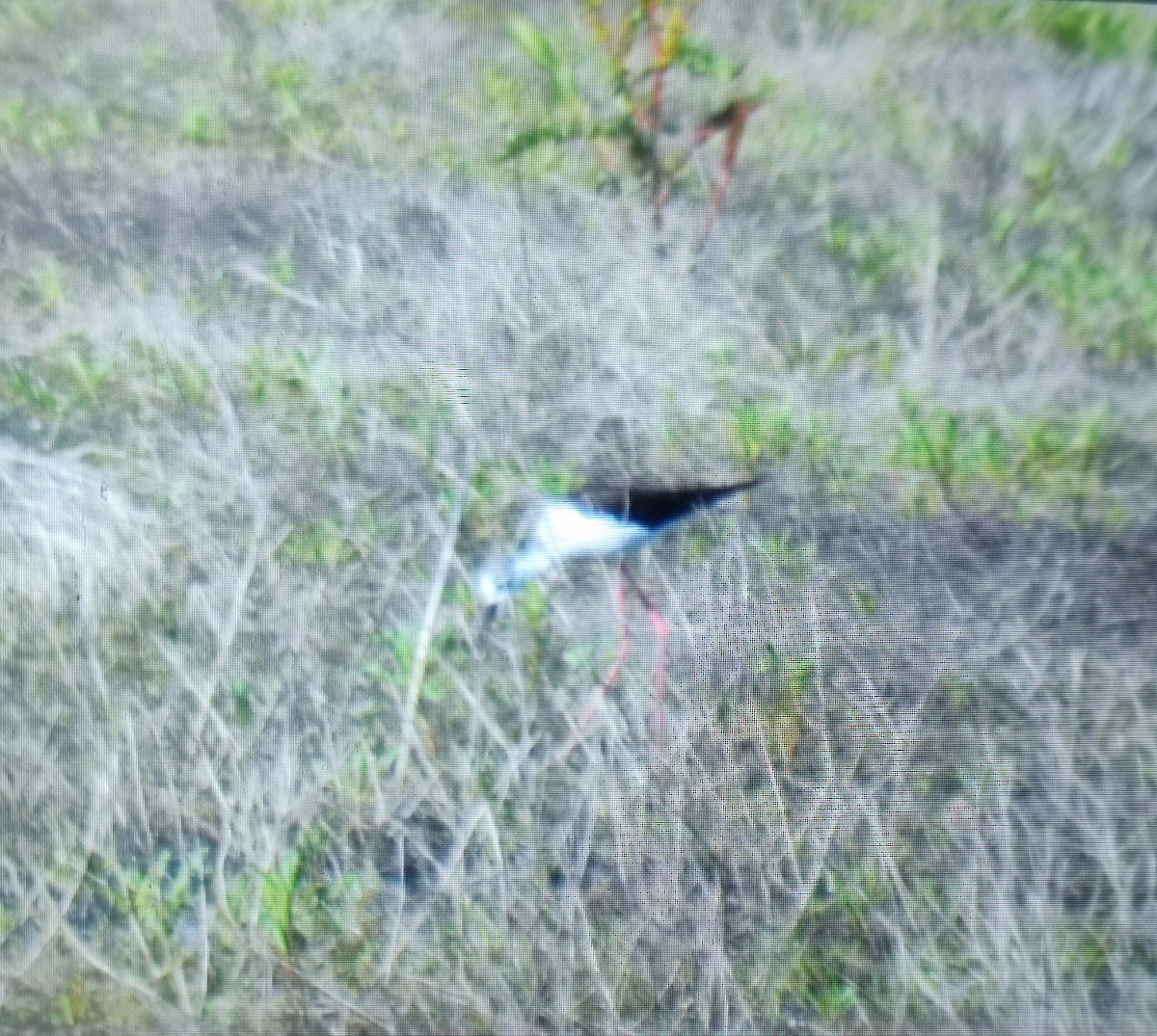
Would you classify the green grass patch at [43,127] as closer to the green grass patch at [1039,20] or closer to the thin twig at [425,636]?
the thin twig at [425,636]

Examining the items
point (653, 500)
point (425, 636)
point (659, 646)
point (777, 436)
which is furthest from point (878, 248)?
point (425, 636)

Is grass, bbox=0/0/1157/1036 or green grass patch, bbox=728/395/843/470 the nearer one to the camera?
grass, bbox=0/0/1157/1036

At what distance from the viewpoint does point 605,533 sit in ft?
3.27

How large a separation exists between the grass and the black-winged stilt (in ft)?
0.06

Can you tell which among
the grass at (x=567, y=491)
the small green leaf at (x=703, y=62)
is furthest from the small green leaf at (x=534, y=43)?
the small green leaf at (x=703, y=62)

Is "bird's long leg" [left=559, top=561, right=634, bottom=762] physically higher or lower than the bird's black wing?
lower

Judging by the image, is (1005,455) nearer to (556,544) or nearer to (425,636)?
(556,544)

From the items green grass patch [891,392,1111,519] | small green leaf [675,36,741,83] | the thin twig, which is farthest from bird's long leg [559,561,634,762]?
small green leaf [675,36,741,83]

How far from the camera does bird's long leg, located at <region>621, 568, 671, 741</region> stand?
3.13ft

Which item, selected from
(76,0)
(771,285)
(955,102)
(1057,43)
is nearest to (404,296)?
(771,285)

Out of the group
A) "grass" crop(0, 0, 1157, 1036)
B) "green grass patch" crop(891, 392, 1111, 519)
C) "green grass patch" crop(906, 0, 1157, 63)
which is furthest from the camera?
"green grass patch" crop(906, 0, 1157, 63)

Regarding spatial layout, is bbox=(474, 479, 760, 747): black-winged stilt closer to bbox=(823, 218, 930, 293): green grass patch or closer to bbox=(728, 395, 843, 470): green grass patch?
bbox=(728, 395, 843, 470): green grass patch

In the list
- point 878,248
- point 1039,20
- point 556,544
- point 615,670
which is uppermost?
point 1039,20

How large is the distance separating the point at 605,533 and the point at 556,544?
0.15 ft
